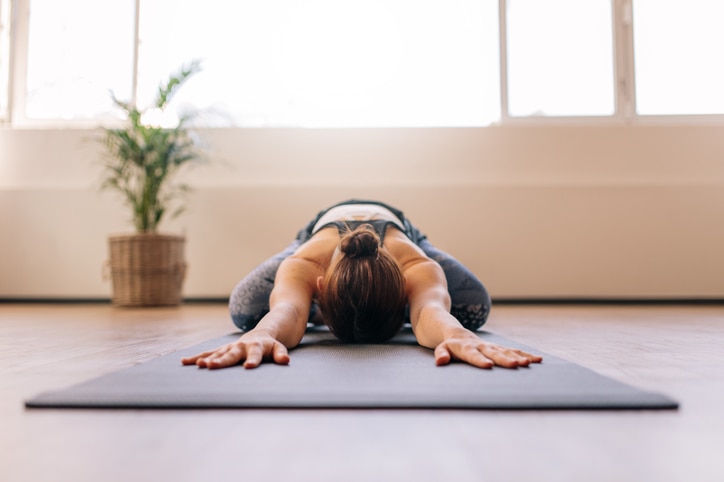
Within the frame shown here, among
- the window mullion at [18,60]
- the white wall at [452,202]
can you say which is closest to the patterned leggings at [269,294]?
the white wall at [452,202]

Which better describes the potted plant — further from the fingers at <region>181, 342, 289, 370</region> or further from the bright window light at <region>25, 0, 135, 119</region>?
the fingers at <region>181, 342, 289, 370</region>

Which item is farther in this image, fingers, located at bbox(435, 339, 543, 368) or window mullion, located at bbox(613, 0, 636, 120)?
window mullion, located at bbox(613, 0, 636, 120)

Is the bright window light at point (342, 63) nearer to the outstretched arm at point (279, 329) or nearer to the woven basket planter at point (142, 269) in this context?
the woven basket planter at point (142, 269)

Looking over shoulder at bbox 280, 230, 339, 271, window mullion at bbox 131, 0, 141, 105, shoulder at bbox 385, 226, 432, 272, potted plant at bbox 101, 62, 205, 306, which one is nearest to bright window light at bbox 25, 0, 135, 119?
window mullion at bbox 131, 0, 141, 105

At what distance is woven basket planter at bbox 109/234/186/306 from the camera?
139 inches

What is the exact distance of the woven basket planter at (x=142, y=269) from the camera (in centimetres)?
353

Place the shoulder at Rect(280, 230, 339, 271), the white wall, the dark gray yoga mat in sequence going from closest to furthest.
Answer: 1. the dark gray yoga mat
2. the shoulder at Rect(280, 230, 339, 271)
3. the white wall

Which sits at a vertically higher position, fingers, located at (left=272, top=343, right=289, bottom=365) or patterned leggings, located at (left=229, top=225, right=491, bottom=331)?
patterned leggings, located at (left=229, top=225, right=491, bottom=331)

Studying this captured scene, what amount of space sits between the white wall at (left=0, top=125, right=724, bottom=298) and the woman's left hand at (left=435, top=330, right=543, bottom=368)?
260 centimetres

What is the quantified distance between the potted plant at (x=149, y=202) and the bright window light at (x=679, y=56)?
9.89ft

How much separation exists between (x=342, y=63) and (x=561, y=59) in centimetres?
151

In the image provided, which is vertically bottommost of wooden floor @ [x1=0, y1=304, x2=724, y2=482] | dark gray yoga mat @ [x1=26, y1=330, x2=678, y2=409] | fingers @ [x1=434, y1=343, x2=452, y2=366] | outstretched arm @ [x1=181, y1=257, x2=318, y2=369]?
wooden floor @ [x1=0, y1=304, x2=724, y2=482]

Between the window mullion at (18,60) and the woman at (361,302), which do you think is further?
the window mullion at (18,60)

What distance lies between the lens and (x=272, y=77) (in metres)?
4.16
